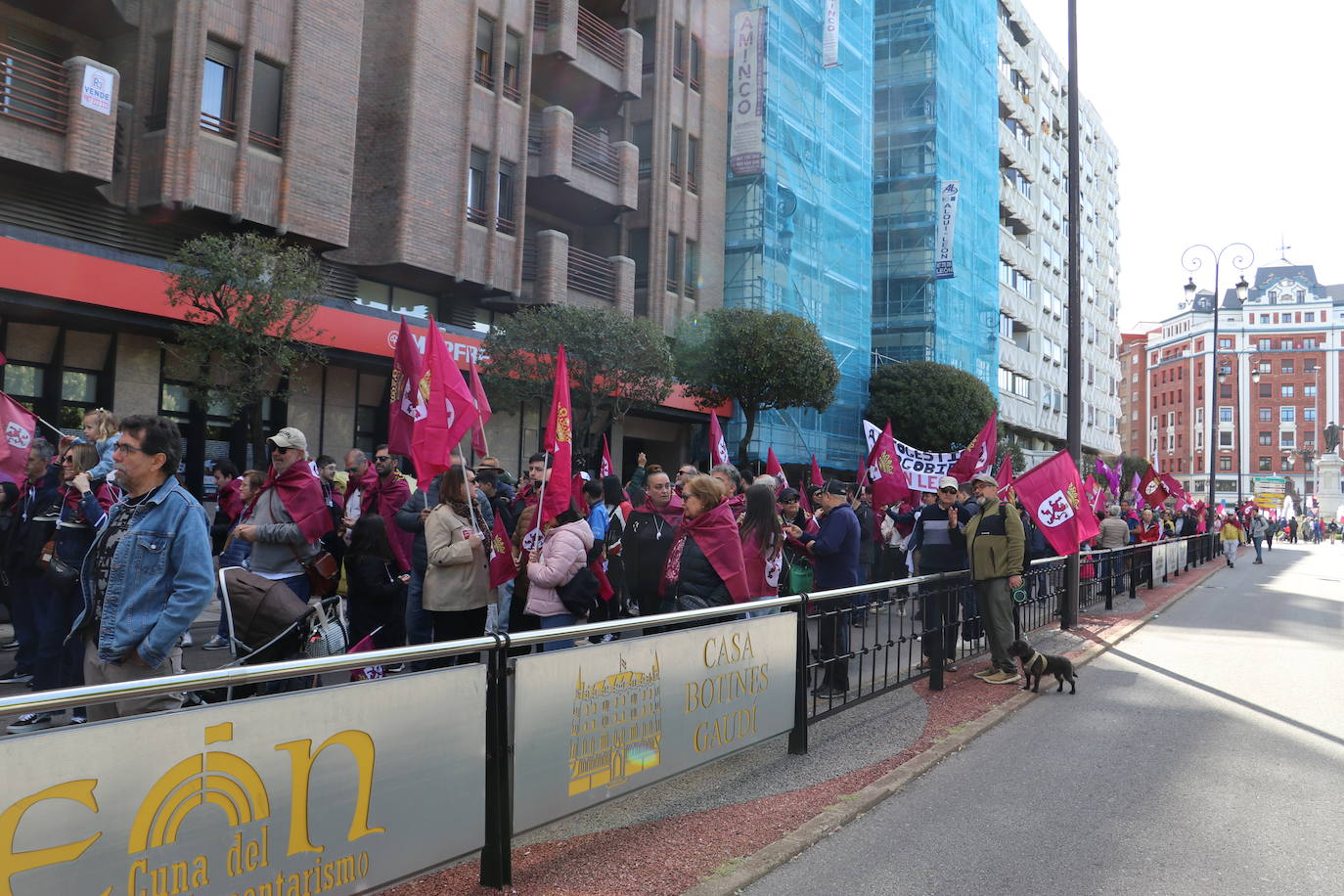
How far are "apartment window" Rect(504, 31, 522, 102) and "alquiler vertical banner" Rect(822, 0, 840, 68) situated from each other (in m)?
14.3

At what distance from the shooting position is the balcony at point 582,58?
24797 mm

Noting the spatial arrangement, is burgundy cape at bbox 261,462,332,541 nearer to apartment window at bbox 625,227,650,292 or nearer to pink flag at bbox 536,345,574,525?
pink flag at bbox 536,345,574,525

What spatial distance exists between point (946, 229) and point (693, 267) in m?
15.6

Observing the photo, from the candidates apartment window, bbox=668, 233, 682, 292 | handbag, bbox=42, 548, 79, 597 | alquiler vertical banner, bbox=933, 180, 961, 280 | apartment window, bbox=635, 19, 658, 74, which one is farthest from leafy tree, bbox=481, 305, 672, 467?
alquiler vertical banner, bbox=933, 180, 961, 280

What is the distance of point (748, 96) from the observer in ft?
105

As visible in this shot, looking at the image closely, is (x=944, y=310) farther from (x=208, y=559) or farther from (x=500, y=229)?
(x=208, y=559)

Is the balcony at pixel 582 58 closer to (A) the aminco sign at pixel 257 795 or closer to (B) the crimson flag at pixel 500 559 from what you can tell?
(B) the crimson flag at pixel 500 559

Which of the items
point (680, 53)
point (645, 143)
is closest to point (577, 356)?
point (645, 143)

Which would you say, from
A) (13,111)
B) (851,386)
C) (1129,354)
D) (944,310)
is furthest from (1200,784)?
(1129,354)

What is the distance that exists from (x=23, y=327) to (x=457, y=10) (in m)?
11.6

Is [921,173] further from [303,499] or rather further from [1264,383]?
[1264,383]

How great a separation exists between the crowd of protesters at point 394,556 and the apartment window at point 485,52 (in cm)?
1664

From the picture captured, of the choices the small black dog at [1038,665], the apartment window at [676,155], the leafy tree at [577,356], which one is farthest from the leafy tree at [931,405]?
the small black dog at [1038,665]

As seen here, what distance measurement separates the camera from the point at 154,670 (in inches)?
157
